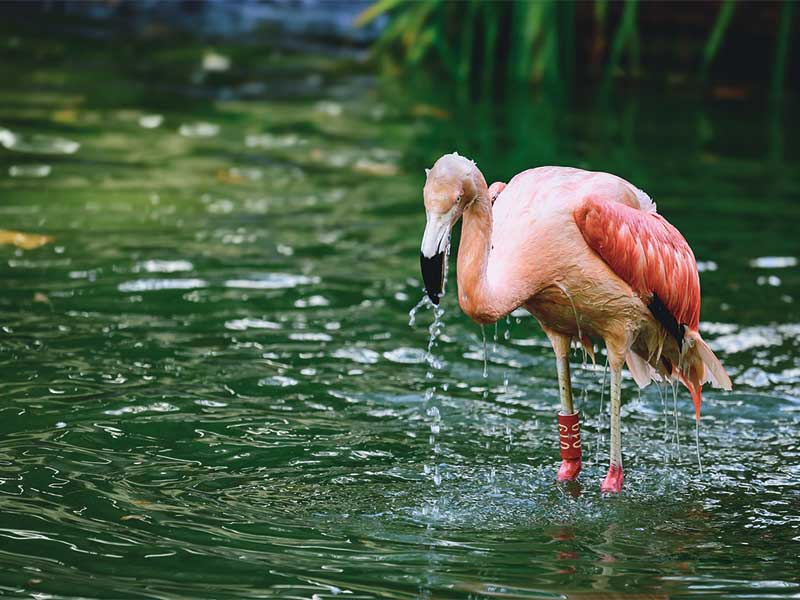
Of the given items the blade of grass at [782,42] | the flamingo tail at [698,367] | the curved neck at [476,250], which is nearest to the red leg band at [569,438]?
the flamingo tail at [698,367]

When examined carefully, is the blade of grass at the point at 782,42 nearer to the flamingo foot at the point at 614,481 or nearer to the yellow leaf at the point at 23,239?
the yellow leaf at the point at 23,239

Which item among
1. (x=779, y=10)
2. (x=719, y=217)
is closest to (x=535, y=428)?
(x=719, y=217)

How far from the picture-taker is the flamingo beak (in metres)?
4.25

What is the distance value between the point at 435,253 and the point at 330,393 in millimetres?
1975

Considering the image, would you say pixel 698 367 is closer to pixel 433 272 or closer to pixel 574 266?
pixel 574 266

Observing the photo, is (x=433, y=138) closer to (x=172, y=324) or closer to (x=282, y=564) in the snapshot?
(x=172, y=324)

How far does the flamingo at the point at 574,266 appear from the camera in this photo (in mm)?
4621

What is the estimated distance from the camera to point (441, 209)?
4.35 m

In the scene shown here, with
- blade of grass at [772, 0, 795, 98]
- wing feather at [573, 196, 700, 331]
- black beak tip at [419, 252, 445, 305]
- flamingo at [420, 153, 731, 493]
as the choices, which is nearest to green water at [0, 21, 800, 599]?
flamingo at [420, 153, 731, 493]

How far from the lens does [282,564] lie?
4.25m

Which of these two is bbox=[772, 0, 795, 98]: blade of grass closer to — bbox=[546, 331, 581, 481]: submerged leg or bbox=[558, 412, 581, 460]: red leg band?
bbox=[546, 331, 581, 481]: submerged leg

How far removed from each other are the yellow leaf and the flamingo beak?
4.26 metres

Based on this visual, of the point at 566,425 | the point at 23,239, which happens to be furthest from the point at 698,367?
the point at 23,239

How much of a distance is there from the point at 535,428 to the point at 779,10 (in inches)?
375
